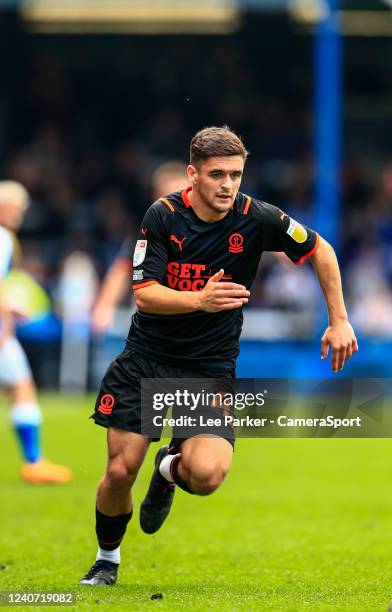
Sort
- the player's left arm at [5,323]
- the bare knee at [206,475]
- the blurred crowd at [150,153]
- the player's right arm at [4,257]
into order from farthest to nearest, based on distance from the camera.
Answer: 1. the blurred crowd at [150,153]
2. the player's left arm at [5,323]
3. the player's right arm at [4,257]
4. the bare knee at [206,475]

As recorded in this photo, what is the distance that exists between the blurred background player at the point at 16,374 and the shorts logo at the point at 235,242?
4432 millimetres

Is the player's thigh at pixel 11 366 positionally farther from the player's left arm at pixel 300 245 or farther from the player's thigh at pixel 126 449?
the player's left arm at pixel 300 245

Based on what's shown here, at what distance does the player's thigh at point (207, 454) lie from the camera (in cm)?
614

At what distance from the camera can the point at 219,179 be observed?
6.17m

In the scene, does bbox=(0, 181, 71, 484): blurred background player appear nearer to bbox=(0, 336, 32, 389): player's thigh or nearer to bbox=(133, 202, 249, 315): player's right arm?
bbox=(0, 336, 32, 389): player's thigh

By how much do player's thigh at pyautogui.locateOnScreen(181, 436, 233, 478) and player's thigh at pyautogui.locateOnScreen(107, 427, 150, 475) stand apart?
201 millimetres

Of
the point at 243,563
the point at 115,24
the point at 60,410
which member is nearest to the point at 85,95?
the point at 115,24

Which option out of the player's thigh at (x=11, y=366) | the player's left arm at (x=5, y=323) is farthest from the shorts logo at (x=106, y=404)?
the player's thigh at (x=11, y=366)

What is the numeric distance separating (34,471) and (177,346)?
4826 millimetres

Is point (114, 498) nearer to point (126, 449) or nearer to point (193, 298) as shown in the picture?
point (126, 449)

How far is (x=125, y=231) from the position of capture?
21.5 metres

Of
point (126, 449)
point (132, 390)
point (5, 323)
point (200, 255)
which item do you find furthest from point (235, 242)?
point (5, 323)

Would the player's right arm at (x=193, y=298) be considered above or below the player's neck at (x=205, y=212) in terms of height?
below

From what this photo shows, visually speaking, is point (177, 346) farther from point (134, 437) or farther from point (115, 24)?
point (115, 24)
